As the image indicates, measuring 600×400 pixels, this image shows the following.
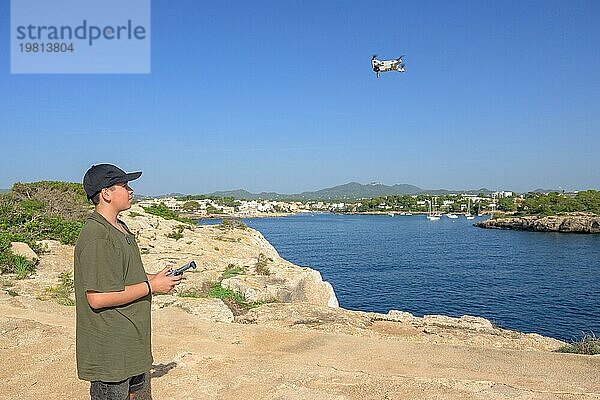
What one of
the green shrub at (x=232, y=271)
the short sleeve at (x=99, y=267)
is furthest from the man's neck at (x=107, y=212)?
the green shrub at (x=232, y=271)

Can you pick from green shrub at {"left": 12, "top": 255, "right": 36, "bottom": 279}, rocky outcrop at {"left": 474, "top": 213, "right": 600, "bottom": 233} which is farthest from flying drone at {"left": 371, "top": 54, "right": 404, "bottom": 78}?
rocky outcrop at {"left": 474, "top": 213, "right": 600, "bottom": 233}

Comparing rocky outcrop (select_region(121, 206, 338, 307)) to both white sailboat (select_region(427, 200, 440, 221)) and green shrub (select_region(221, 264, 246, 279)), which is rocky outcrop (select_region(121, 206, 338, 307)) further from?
white sailboat (select_region(427, 200, 440, 221))

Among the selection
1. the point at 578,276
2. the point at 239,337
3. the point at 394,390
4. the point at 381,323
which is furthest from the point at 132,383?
the point at 578,276

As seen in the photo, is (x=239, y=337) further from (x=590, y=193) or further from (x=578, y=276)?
(x=590, y=193)

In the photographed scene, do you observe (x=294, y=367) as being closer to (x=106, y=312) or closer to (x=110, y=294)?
(x=106, y=312)

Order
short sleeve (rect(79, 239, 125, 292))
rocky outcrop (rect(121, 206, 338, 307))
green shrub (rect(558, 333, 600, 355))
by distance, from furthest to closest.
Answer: rocky outcrop (rect(121, 206, 338, 307)) < green shrub (rect(558, 333, 600, 355)) < short sleeve (rect(79, 239, 125, 292))

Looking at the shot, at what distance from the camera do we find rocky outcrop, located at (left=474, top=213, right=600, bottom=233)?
8900cm

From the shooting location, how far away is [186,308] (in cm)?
1063

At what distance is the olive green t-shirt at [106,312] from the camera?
11.5ft

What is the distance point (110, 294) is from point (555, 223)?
100171 millimetres

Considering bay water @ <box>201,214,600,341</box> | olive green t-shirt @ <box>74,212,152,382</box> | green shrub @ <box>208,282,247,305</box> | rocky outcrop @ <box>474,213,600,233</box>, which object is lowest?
bay water @ <box>201,214,600,341</box>

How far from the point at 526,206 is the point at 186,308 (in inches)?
4728

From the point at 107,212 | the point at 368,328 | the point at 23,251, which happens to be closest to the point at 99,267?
the point at 107,212

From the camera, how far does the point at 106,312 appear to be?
142 inches
